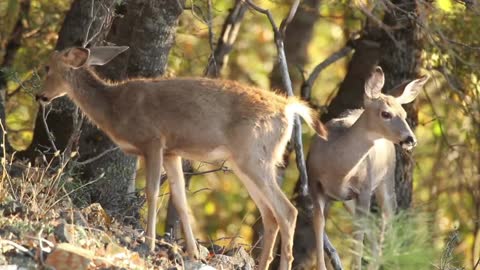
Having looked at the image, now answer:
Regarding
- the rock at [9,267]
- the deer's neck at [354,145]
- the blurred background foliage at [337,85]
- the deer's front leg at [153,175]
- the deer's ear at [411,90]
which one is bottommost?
the blurred background foliage at [337,85]

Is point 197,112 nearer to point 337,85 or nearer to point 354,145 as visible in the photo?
point 354,145

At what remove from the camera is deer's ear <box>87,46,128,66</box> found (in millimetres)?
11617

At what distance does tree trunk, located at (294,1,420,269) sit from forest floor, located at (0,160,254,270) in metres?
3.97

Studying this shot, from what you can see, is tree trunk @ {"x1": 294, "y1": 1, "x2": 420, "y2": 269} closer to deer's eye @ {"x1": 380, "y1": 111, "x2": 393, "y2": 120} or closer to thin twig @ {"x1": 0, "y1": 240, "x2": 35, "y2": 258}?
deer's eye @ {"x1": 380, "y1": 111, "x2": 393, "y2": 120}

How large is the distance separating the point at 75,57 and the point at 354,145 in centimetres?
302

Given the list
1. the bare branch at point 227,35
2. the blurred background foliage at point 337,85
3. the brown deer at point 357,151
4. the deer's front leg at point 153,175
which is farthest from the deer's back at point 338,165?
the bare branch at point 227,35

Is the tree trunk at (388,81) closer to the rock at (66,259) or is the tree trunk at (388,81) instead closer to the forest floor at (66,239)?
the forest floor at (66,239)

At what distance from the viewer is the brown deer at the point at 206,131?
426 inches

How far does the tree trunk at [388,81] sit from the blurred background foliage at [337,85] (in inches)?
10.0

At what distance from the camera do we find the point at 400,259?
699cm

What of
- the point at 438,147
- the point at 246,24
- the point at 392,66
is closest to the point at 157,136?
the point at 392,66

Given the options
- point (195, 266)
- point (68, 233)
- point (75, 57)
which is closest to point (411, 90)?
point (75, 57)

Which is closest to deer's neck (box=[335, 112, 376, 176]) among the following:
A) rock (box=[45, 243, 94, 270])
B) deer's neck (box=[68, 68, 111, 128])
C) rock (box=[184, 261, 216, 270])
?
deer's neck (box=[68, 68, 111, 128])

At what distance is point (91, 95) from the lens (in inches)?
456
